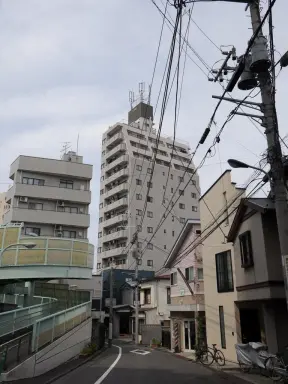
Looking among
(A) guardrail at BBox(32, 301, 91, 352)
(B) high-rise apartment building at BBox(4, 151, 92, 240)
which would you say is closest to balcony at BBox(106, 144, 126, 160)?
(B) high-rise apartment building at BBox(4, 151, 92, 240)

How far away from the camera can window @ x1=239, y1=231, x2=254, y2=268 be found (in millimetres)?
15367

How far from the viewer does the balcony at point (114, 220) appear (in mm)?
60812

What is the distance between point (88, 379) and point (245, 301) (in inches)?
288

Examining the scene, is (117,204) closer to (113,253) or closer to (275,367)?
(113,253)

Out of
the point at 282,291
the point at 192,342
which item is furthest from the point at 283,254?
the point at 192,342

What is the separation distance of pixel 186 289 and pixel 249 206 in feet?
43.2

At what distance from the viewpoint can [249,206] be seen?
15422 millimetres

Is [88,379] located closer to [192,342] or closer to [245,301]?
[245,301]

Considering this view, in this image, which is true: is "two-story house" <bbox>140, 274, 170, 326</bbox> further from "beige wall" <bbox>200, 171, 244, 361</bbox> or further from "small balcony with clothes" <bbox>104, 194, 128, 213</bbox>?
"small balcony with clothes" <bbox>104, 194, 128, 213</bbox>

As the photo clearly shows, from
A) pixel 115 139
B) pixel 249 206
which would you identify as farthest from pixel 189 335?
pixel 115 139

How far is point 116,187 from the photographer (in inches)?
2532

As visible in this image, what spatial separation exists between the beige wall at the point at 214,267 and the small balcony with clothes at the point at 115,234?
36118 millimetres

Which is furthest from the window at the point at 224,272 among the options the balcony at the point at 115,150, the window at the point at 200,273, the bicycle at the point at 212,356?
the balcony at the point at 115,150

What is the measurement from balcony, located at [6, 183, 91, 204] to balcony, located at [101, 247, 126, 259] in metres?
16.2
